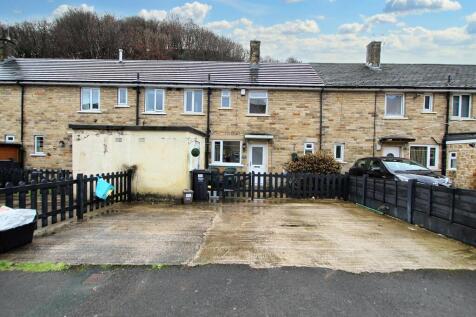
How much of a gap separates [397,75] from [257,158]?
31.5 feet

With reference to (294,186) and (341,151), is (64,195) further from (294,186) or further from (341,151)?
(341,151)

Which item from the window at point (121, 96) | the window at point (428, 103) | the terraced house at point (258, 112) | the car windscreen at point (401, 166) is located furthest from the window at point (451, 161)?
the window at point (121, 96)

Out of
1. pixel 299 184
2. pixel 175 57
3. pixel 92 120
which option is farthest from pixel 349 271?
pixel 175 57

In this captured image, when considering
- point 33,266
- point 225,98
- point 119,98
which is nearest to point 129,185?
point 33,266

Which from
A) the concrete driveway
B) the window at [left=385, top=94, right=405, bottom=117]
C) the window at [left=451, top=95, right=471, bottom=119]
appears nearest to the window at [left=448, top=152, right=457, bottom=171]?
the window at [left=451, top=95, right=471, bottom=119]

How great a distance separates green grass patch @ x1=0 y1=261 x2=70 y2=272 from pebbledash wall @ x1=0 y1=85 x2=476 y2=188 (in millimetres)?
15347

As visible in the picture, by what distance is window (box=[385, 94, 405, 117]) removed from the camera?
20.4 meters

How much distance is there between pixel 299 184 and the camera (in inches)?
562

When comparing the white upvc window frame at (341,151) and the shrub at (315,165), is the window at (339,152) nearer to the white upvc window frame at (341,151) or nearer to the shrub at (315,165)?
the white upvc window frame at (341,151)

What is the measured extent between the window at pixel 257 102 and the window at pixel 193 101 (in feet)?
9.21

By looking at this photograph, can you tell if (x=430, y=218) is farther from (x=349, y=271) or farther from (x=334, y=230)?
(x=349, y=271)

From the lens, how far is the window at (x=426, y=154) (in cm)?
1997

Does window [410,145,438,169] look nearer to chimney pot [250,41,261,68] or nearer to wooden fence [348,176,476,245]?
wooden fence [348,176,476,245]

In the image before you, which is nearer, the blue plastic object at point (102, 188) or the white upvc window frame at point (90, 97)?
the blue plastic object at point (102, 188)
